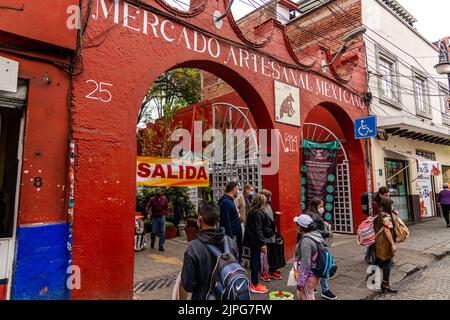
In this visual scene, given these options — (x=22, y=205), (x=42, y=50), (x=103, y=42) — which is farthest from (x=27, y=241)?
(x=103, y=42)

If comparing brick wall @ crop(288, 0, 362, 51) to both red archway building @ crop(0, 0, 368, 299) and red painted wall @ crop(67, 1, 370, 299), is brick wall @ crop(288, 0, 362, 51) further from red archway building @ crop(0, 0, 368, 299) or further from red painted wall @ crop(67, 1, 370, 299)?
red painted wall @ crop(67, 1, 370, 299)

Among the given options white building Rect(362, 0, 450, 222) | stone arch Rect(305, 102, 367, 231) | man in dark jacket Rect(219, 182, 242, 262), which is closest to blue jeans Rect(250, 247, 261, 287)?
man in dark jacket Rect(219, 182, 242, 262)

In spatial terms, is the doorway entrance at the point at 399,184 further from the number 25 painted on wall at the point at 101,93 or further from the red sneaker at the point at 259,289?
the number 25 painted on wall at the point at 101,93

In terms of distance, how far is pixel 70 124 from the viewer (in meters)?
4.24

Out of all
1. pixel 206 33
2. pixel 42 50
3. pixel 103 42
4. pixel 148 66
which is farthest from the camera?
pixel 206 33

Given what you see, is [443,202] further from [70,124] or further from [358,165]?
[70,124]

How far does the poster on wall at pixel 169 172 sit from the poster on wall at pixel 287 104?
8.52 feet

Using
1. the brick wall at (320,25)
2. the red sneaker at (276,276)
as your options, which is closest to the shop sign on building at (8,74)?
the red sneaker at (276,276)

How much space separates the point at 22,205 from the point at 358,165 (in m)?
9.71

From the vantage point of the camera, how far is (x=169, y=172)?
805cm

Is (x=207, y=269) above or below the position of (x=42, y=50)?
below

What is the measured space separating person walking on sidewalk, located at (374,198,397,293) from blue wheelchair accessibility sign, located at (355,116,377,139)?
2.65 meters

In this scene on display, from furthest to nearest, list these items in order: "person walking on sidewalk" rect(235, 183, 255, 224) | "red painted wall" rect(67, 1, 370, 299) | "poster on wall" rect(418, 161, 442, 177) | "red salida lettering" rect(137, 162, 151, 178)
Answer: "poster on wall" rect(418, 161, 442, 177) < "red salida lettering" rect(137, 162, 151, 178) < "person walking on sidewalk" rect(235, 183, 255, 224) < "red painted wall" rect(67, 1, 370, 299)

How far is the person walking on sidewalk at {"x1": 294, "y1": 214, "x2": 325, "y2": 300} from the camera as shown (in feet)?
12.3
